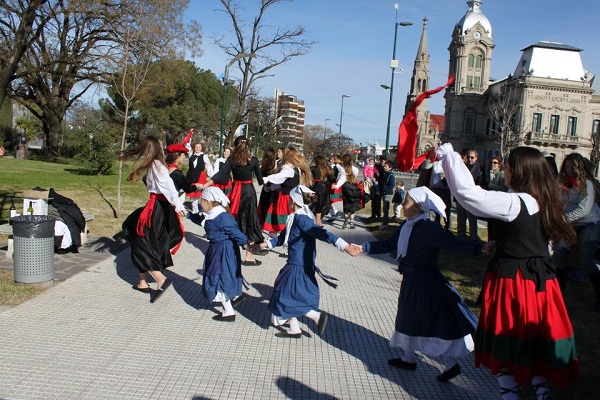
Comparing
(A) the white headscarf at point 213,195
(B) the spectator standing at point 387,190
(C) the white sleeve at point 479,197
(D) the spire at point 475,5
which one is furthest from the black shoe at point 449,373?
(D) the spire at point 475,5

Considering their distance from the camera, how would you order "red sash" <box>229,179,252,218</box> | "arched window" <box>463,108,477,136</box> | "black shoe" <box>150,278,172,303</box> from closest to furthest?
"black shoe" <box>150,278,172,303</box>
"red sash" <box>229,179,252,218</box>
"arched window" <box>463,108,477,136</box>

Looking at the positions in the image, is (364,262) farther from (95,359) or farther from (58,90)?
(58,90)

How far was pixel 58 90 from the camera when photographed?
1200 inches

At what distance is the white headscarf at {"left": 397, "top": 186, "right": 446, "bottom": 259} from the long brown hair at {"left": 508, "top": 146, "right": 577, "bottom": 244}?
794 mm

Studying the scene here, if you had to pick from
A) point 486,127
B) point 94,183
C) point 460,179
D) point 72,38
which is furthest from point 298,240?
point 486,127

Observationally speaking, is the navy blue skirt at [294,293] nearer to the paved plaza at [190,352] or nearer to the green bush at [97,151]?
the paved plaza at [190,352]

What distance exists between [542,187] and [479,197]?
1.82 feet

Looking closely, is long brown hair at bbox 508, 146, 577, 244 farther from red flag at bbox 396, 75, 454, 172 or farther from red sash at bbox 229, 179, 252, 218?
red sash at bbox 229, 179, 252, 218

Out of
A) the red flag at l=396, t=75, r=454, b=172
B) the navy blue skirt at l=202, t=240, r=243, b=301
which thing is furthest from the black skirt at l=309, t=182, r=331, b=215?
the red flag at l=396, t=75, r=454, b=172

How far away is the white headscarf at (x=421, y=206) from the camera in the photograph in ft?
14.8

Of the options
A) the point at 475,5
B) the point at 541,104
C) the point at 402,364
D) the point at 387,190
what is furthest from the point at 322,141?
the point at 402,364

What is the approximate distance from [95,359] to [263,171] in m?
6.21

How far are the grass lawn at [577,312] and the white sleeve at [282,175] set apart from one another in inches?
123

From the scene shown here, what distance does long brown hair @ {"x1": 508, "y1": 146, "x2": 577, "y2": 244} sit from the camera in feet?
12.1
